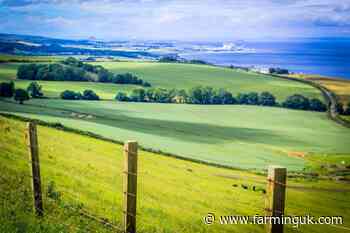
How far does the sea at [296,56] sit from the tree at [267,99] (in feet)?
6.20

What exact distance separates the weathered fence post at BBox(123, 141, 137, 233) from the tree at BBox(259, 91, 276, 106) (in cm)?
2415

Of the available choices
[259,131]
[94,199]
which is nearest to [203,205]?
[94,199]

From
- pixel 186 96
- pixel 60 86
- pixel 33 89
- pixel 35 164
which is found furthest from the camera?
pixel 186 96

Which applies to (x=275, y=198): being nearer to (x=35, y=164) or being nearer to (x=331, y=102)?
(x=35, y=164)

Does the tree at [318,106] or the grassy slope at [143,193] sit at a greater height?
the tree at [318,106]

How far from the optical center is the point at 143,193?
13539mm

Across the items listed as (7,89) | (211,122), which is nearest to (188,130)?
(211,122)

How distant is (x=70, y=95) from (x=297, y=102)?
12.8 meters

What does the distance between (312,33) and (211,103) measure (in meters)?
7.26

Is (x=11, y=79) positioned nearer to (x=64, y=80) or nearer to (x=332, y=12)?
(x=64, y=80)

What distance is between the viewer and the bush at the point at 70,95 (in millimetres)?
28067

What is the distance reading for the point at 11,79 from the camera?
26.3 meters

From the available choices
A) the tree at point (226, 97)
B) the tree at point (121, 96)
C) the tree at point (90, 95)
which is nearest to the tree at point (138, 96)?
the tree at point (121, 96)

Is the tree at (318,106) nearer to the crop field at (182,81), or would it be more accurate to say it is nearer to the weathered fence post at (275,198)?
the crop field at (182,81)
